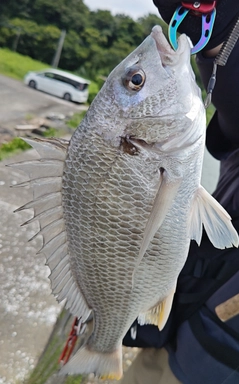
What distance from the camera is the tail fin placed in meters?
1.31

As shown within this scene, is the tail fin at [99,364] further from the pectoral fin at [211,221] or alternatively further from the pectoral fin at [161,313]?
the pectoral fin at [211,221]

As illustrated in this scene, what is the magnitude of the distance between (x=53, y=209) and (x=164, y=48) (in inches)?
22.7

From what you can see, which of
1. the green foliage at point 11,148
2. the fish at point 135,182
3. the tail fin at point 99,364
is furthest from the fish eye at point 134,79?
the green foliage at point 11,148

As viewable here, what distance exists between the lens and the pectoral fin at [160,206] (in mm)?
1052

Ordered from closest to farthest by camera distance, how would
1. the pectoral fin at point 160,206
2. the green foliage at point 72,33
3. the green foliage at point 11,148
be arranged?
the pectoral fin at point 160,206 < the green foliage at point 11,148 < the green foliage at point 72,33

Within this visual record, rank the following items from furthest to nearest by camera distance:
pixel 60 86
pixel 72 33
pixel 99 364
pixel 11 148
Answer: pixel 72 33
pixel 60 86
pixel 11 148
pixel 99 364

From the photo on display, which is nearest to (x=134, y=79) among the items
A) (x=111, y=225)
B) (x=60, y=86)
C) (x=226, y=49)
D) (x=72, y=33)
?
(x=226, y=49)

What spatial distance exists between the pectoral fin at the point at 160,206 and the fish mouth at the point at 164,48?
310 mm

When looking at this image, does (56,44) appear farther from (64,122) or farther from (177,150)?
(177,150)

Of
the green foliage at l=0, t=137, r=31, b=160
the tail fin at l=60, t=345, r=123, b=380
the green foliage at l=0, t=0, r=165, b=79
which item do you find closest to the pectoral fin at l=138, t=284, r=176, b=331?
the tail fin at l=60, t=345, r=123, b=380

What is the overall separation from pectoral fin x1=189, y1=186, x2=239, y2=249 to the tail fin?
0.54 meters

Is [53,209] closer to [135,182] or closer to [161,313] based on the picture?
[135,182]

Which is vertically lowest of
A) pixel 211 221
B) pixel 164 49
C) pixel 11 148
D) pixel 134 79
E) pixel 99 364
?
pixel 11 148

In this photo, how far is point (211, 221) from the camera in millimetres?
1123
